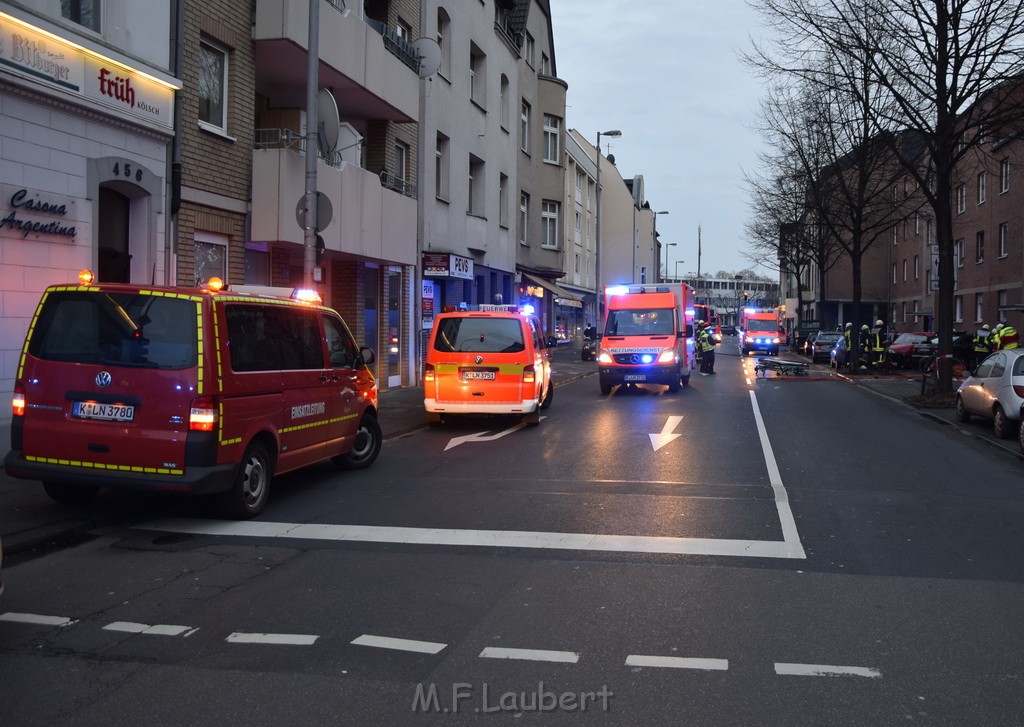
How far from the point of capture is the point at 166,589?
562 centimetres

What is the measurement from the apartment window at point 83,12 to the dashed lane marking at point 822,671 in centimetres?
1060

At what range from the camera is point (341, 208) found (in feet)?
55.1

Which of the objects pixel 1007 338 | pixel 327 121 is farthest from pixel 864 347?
pixel 327 121

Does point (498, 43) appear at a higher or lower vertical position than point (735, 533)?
higher

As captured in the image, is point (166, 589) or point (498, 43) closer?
point (166, 589)

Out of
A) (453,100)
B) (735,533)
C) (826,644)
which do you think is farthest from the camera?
(453,100)

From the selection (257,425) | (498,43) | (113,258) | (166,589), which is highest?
(498,43)

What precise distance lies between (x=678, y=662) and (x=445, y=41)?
22894 millimetres

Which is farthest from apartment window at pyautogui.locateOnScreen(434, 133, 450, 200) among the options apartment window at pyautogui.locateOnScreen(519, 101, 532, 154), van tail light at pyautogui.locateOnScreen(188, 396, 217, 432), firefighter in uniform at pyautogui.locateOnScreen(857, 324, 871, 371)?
van tail light at pyautogui.locateOnScreen(188, 396, 217, 432)

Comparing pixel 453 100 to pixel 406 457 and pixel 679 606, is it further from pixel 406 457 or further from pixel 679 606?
pixel 679 606

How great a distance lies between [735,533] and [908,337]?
30145mm

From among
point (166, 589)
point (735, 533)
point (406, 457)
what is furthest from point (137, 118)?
point (735, 533)

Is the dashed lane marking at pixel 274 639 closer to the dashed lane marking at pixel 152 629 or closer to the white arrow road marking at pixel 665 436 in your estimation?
the dashed lane marking at pixel 152 629

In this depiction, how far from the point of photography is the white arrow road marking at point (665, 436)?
12625 mm
